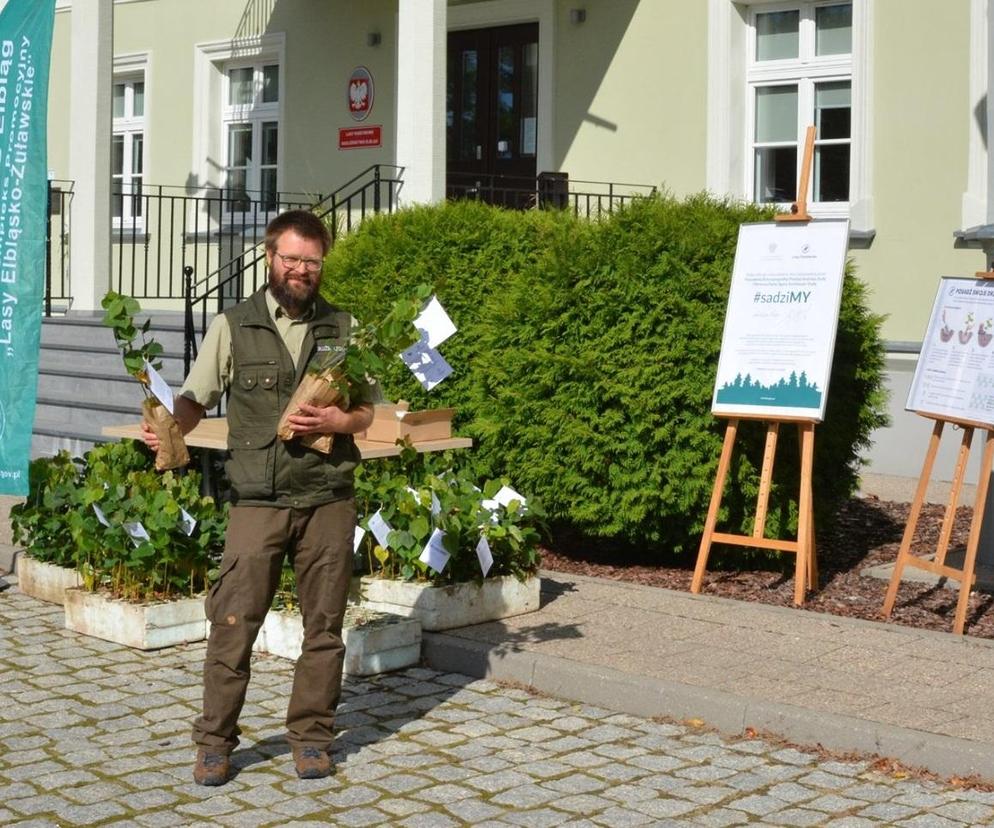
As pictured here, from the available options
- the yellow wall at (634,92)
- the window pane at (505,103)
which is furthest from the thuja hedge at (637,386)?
the window pane at (505,103)

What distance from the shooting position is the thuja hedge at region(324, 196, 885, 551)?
334 inches

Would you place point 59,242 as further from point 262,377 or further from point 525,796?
point 525,796

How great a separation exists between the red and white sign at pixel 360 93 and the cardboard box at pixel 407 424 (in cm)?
870

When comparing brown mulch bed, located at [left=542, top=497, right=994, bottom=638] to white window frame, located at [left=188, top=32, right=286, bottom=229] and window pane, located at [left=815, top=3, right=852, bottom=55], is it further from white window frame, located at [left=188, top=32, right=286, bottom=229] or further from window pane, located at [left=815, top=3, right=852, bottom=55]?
white window frame, located at [left=188, top=32, right=286, bottom=229]

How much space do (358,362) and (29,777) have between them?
181cm

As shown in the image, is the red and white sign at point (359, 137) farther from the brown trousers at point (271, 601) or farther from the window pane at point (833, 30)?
the brown trousers at point (271, 601)

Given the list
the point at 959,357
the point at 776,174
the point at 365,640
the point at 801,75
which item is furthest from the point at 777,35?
the point at 365,640

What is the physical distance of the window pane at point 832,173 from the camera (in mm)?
13219

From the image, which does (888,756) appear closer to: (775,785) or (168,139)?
(775,785)

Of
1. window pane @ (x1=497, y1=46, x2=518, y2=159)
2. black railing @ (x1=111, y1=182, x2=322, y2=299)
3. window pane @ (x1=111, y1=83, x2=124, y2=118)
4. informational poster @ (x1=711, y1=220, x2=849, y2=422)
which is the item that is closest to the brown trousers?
informational poster @ (x1=711, y1=220, x2=849, y2=422)

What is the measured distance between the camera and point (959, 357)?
762 centimetres

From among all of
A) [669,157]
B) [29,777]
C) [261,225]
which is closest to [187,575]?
[29,777]

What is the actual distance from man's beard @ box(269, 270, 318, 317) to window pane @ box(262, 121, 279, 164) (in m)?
13.1

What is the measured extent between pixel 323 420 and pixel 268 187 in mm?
13302
